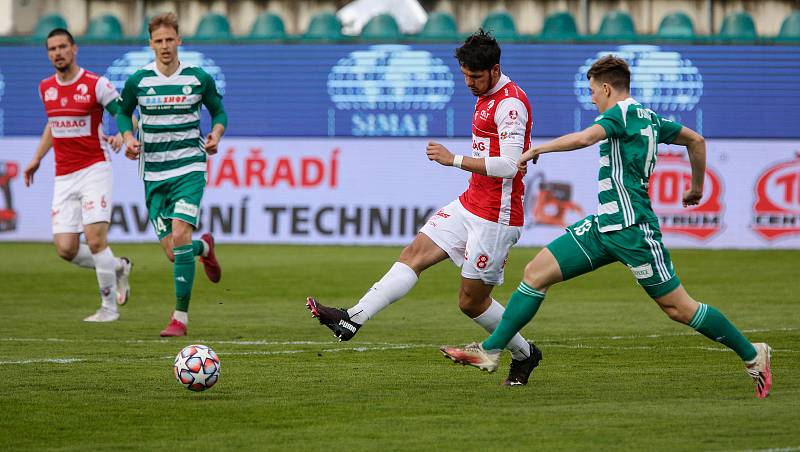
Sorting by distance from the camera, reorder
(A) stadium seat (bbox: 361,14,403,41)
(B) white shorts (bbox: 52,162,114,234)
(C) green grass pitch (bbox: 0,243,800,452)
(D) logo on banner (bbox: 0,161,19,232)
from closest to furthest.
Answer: (C) green grass pitch (bbox: 0,243,800,452) → (B) white shorts (bbox: 52,162,114,234) → (D) logo on banner (bbox: 0,161,19,232) → (A) stadium seat (bbox: 361,14,403,41)

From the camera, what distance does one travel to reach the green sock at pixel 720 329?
7434 millimetres

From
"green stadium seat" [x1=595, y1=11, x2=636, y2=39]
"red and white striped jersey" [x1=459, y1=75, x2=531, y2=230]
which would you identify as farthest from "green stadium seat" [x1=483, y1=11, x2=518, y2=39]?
"red and white striped jersey" [x1=459, y1=75, x2=531, y2=230]

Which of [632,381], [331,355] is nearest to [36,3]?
[331,355]

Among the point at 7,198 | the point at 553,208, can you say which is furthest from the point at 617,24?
the point at 7,198

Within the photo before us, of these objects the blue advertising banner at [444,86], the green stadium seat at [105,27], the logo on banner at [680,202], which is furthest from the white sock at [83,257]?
the green stadium seat at [105,27]

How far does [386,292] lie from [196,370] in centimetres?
125

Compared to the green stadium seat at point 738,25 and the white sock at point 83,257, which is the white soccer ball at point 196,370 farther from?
the green stadium seat at point 738,25

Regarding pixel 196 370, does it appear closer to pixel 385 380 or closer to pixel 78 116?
pixel 385 380

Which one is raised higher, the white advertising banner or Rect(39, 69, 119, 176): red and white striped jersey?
Rect(39, 69, 119, 176): red and white striped jersey

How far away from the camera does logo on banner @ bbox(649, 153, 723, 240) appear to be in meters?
21.1

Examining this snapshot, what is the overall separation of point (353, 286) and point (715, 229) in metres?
7.84

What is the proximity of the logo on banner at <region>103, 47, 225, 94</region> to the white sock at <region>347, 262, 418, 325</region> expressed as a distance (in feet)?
53.0

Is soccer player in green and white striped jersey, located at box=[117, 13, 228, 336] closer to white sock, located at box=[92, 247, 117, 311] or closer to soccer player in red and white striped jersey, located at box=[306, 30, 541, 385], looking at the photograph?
white sock, located at box=[92, 247, 117, 311]

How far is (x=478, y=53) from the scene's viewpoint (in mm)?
7824
